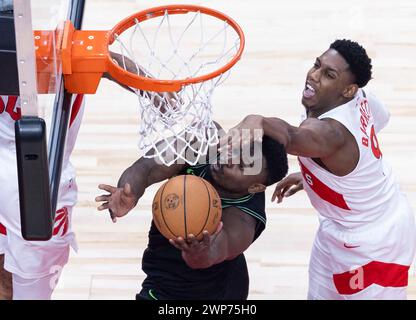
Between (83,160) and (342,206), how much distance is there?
5.38ft

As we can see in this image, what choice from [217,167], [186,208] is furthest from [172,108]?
[186,208]

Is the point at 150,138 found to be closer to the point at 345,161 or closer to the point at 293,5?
the point at 345,161

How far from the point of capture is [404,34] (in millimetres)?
6090

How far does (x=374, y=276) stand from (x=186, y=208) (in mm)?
889

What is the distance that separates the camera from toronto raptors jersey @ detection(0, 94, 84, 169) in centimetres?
384

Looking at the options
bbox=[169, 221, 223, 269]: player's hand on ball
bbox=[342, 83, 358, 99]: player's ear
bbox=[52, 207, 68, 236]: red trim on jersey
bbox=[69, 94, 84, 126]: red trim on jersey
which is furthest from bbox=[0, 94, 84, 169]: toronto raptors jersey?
bbox=[342, 83, 358, 99]: player's ear

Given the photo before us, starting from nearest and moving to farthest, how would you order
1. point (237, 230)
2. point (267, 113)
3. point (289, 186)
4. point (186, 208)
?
point (186, 208)
point (237, 230)
point (289, 186)
point (267, 113)

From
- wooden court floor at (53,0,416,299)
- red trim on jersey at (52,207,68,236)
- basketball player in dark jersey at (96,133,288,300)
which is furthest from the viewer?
wooden court floor at (53,0,416,299)

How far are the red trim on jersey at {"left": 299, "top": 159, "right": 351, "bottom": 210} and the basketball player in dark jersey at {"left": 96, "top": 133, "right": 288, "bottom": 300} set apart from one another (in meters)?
0.28

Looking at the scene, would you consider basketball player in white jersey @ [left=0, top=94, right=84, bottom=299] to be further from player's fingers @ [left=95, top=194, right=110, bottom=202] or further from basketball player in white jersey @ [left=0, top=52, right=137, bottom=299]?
player's fingers @ [left=95, top=194, right=110, bottom=202]

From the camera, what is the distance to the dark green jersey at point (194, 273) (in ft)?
12.3

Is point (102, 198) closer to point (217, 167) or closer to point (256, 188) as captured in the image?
point (217, 167)

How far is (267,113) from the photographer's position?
18.2 ft

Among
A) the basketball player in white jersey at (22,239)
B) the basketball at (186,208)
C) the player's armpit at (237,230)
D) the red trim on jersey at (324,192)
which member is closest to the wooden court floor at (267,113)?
the basketball player in white jersey at (22,239)
